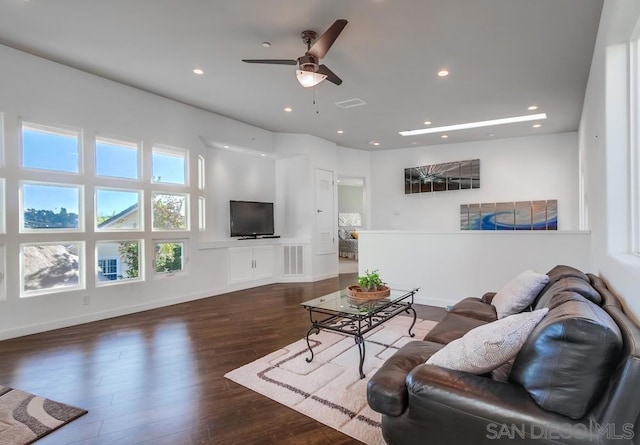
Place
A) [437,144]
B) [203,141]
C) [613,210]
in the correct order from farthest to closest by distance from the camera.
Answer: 1. [437,144]
2. [203,141]
3. [613,210]

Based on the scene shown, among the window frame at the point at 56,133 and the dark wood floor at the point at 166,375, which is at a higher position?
the window frame at the point at 56,133

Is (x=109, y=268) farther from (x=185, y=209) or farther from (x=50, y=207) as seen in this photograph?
(x=185, y=209)

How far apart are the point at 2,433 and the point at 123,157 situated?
12.3ft

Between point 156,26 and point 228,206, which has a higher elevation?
point 156,26

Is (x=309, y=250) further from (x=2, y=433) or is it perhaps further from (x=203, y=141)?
(x=2, y=433)

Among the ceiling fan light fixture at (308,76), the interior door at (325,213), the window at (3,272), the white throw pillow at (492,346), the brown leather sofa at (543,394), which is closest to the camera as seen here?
the brown leather sofa at (543,394)

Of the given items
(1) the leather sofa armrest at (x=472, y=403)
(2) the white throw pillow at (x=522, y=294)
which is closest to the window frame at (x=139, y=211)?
(1) the leather sofa armrest at (x=472, y=403)

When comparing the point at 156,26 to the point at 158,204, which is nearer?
the point at 156,26

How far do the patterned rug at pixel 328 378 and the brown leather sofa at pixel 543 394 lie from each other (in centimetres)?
55

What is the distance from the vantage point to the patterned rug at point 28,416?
1950 millimetres

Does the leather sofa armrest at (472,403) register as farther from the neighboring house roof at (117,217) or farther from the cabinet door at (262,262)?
the cabinet door at (262,262)

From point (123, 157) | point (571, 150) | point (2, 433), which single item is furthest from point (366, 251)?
point (571, 150)

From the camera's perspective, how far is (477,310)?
2924mm

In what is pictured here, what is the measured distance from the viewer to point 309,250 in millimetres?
7191
